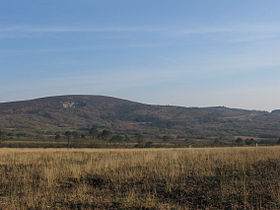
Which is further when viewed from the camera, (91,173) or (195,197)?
(91,173)

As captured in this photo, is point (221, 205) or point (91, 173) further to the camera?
point (91, 173)

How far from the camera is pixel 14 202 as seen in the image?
7945mm

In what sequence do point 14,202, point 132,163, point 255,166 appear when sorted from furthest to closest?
1. point 132,163
2. point 255,166
3. point 14,202

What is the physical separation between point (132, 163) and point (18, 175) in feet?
15.6

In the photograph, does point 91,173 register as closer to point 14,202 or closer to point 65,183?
point 65,183

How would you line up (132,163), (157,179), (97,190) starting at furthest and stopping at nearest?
(132,163), (157,179), (97,190)

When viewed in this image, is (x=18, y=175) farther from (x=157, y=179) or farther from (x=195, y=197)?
(x=195, y=197)

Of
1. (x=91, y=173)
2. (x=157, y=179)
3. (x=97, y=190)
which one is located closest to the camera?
(x=97, y=190)

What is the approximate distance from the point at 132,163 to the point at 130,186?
449 cm

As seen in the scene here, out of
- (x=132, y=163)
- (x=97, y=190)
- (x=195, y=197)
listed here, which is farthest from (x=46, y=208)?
(x=132, y=163)

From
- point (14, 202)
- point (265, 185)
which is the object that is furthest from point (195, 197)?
point (14, 202)

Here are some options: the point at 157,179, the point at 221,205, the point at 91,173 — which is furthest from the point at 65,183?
the point at 221,205

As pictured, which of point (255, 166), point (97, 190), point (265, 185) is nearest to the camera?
point (265, 185)

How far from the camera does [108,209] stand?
7.31m
